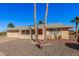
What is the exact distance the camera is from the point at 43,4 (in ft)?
Answer: 24.4

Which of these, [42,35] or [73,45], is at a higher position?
[42,35]

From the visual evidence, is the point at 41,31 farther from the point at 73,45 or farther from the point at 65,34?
the point at 73,45

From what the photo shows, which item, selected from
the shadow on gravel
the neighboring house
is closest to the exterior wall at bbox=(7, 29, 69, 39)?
the neighboring house

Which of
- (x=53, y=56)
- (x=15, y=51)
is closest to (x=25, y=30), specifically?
(x=15, y=51)

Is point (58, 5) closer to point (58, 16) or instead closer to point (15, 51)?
point (58, 16)

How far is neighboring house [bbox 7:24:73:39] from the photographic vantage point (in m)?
7.85

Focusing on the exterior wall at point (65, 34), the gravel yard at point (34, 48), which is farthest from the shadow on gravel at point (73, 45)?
the exterior wall at point (65, 34)

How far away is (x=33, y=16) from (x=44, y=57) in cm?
136

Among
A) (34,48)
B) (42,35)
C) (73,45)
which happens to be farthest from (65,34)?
(34,48)

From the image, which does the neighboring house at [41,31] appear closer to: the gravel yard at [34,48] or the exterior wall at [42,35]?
the exterior wall at [42,35]

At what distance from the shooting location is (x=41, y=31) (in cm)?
781

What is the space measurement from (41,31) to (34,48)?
603 millimetres

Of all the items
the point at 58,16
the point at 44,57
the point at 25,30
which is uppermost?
the point at 58,16

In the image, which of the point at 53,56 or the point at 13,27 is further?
the point at 13,27
